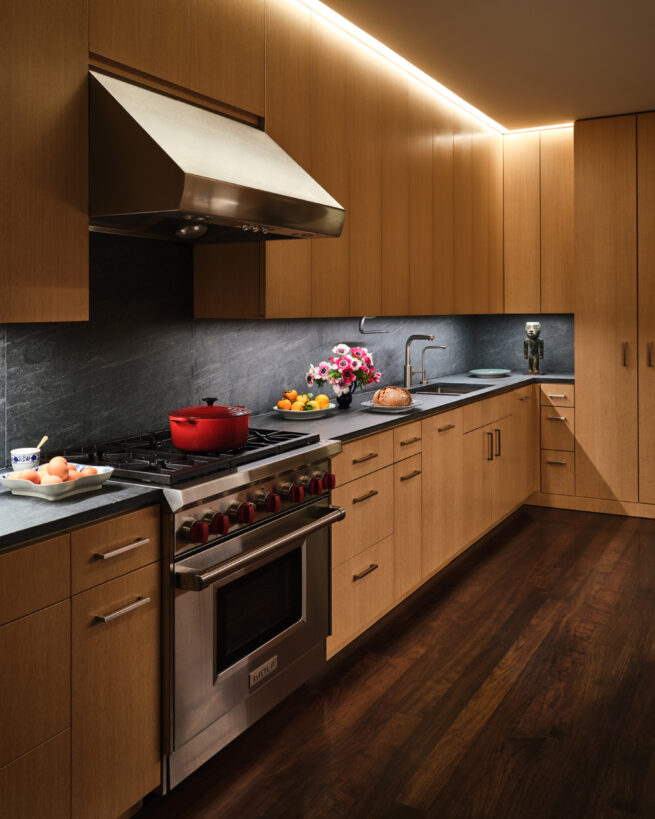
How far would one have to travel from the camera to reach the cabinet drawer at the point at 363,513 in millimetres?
2900

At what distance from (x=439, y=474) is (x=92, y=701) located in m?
2.29

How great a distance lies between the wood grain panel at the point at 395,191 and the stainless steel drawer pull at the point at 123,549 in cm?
216

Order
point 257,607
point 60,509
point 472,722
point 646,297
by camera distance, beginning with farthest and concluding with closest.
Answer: point 646,297 → point 472,722 → point 257,607 → point 60,509

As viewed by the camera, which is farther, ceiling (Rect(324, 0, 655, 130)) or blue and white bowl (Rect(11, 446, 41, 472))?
ceiling (Rect(324, 0, 655, 130))

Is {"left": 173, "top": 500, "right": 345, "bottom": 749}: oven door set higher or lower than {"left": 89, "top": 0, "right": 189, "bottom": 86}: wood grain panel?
lower

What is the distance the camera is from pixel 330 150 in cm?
330

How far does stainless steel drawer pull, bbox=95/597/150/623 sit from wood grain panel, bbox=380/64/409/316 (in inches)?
87.5

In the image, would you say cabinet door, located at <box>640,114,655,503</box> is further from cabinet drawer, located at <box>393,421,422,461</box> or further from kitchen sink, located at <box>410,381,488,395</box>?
cabinet drawer, located at <box>393,421,422,461</box>

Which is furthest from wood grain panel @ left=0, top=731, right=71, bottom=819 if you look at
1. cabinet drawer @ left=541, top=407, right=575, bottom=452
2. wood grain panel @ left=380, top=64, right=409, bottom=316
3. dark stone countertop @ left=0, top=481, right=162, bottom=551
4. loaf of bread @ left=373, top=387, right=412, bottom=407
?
cabinet drawer @ left=541, top=407, right=575, bottom=452

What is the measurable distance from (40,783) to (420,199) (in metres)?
3.37

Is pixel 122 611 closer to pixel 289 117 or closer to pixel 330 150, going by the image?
pixel 289 117

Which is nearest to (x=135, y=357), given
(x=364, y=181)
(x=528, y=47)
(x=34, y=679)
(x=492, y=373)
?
(x=34, y=679)

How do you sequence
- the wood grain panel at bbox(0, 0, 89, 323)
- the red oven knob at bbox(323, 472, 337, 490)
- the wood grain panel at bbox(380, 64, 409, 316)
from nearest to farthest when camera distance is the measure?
the wood grain panel at bbox(0, 0, 89, 323) → the red oven knob at bbox(323, 472, 337, 490) → the wood grain panel at bbox(380, 64, 409, 316)

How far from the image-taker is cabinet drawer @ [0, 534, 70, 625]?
62.9 inches
